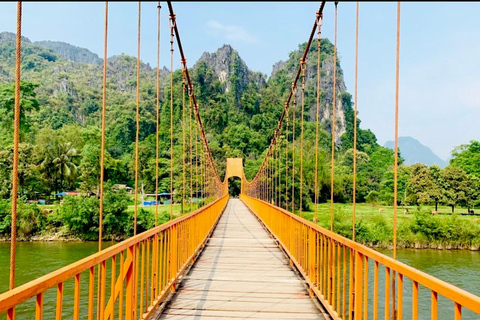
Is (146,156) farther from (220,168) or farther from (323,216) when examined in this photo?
(323,216)

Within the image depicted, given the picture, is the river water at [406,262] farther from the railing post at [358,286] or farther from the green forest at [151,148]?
the railing post at [358,286]

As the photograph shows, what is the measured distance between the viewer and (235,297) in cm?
400

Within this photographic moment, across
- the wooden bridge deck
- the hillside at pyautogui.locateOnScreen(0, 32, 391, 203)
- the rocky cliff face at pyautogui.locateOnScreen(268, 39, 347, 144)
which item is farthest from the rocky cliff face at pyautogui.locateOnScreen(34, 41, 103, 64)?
the wooden bridge deck

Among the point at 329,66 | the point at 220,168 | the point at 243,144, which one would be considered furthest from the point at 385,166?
the point at 329,66

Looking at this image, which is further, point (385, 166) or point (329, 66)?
point (329, 66)

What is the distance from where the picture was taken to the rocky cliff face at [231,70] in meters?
95.1

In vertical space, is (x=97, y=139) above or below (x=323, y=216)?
above

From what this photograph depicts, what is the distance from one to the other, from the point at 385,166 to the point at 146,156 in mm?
37785

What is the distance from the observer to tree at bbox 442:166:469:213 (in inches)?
1444

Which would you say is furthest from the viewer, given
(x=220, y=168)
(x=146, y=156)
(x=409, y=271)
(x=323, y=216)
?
(x=220, y=168)

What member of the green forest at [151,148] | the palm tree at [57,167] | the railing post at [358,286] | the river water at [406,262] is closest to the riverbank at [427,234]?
the green forest at [151,148]

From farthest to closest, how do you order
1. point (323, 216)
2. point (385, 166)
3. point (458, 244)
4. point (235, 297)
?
point (385, 166), point (323, 216), point (458, 244), point (235, 297)

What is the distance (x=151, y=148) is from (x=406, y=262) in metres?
37.7

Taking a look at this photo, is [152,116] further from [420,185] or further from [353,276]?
[353,276]
